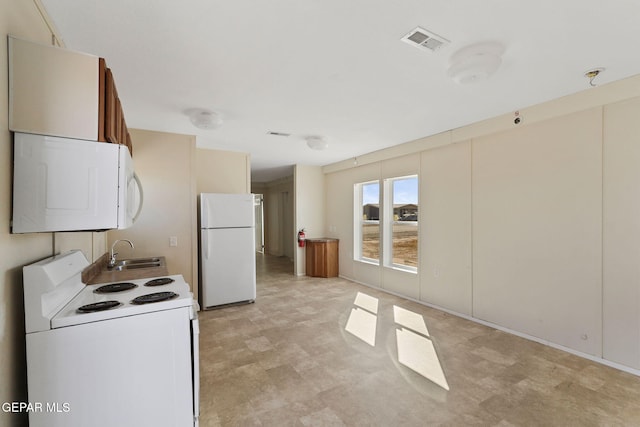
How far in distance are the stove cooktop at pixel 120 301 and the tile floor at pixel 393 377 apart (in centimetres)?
96

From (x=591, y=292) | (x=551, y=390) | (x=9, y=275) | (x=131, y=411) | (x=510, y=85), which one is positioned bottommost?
(x=551, y=390)

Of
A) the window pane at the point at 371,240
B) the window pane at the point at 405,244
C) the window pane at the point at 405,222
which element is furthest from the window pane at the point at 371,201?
the window pane at the point at 405,244

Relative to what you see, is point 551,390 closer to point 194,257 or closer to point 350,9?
point 350,9

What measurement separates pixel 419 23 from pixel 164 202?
147 inches

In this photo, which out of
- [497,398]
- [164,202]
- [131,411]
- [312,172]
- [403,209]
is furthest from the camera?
[312,172]

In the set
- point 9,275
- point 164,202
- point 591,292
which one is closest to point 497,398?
point 591,292

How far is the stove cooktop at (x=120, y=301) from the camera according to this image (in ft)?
4.60

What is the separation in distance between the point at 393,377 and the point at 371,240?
3620 mm

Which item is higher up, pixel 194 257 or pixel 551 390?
pixel 194 257

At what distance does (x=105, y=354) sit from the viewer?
142 cm

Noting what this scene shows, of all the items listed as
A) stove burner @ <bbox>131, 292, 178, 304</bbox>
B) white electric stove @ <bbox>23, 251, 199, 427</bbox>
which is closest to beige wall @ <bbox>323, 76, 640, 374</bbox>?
white electric stove @ <bbox>23, 251, 199, 427</bbox>

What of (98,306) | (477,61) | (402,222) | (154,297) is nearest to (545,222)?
(477,61)

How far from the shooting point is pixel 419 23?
5.71 feet

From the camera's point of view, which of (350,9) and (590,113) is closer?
(350,9)
